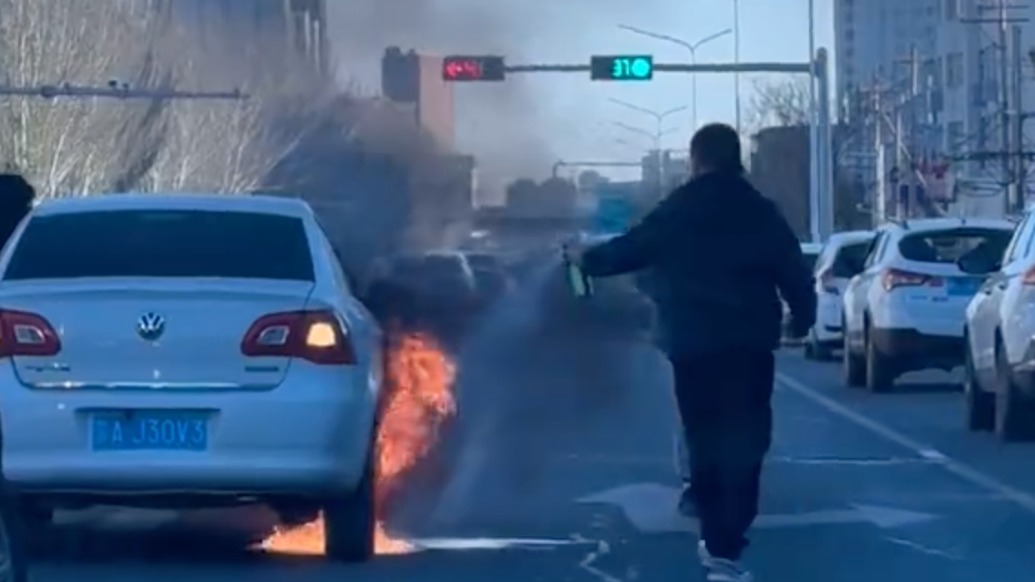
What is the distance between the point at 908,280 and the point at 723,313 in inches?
685

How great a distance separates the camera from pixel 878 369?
2916 cm

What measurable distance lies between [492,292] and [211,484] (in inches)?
1204

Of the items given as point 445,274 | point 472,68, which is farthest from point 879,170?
point 445,274

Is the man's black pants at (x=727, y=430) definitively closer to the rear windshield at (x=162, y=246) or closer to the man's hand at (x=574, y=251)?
the man's hand at (x=574, y=251)

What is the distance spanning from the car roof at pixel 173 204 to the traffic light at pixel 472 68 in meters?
35.5

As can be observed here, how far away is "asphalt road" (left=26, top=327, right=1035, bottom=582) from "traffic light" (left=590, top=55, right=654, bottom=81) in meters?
28.1

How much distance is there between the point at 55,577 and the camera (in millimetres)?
12695

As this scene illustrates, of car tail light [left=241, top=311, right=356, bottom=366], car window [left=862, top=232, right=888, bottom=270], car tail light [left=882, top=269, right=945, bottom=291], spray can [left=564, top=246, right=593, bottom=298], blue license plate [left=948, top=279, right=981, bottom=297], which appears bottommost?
blue license plate [left=948, top=279, right=981, bottom=297]

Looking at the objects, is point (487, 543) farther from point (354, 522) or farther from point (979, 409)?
point (979, 409)

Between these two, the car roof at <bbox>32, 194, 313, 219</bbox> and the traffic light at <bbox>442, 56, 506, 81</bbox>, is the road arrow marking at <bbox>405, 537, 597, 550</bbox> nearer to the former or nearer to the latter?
the car roof at <bbox>32, 194, 313, 219</bbox>

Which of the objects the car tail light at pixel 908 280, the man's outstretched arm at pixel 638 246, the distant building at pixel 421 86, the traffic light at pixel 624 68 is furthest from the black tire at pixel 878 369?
the traffic light at pixel 624 68

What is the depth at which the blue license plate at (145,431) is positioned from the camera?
1253cm

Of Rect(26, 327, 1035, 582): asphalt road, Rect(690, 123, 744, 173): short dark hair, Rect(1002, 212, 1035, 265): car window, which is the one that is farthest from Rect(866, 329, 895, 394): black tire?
Rect(690, 123, 744, 173): short dark hair

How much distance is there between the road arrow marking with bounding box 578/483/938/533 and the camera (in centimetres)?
1502
